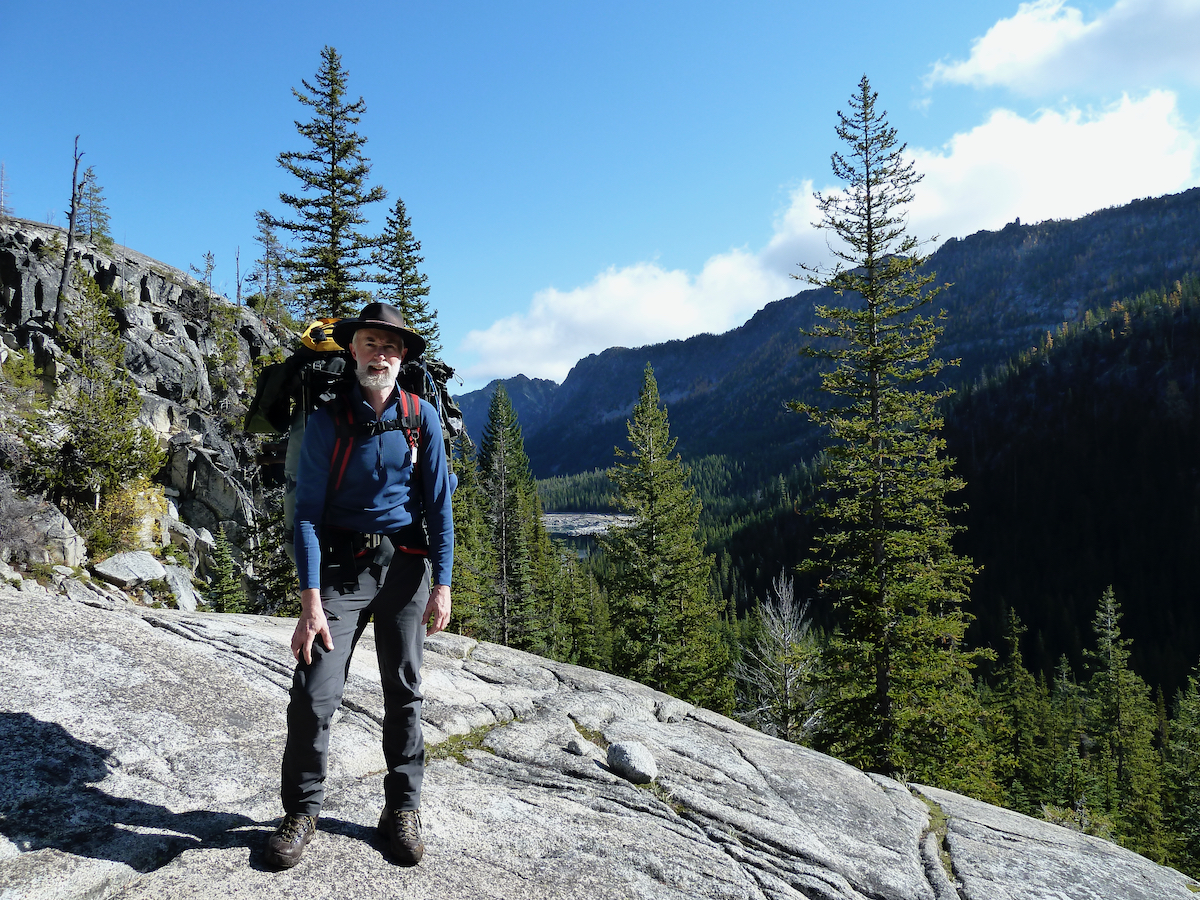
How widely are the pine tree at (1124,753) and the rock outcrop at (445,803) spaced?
45443mm

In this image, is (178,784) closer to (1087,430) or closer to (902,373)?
(902,373)

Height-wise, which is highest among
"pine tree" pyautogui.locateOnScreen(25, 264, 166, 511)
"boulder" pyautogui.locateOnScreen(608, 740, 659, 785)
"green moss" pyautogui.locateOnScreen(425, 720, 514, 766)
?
"pine tree" pyautogui.locateOnScreen(25, 264, 166, 511)

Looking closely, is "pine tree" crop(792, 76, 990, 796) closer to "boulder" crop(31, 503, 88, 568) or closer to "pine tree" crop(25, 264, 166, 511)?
"boulder" crop(31, 503, 88, 568)

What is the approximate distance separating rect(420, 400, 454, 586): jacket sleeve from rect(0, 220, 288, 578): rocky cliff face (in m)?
29.2

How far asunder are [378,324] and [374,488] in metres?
0.91

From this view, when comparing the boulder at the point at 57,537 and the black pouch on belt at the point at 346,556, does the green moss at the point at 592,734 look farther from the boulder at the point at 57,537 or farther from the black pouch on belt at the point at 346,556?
the boulder at the point at 57,537

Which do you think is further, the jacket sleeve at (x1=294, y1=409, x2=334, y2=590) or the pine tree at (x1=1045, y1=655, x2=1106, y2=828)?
the pine tree at (x1=1045, y1=655, x2=1106, y2=828)

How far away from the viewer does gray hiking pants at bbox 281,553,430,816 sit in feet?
10.9

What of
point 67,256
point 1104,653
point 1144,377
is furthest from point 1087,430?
point 67,256

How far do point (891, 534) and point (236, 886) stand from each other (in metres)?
16.4

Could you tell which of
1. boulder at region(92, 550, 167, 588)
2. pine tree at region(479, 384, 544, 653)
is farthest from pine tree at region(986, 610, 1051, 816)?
boulder at region(92, 550, 167, 588)

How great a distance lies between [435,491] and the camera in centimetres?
380

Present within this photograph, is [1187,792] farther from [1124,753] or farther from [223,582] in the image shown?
[223,582]

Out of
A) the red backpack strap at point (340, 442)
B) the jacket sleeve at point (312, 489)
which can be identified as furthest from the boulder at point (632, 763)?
the red backpack strap at point (340, 442)
